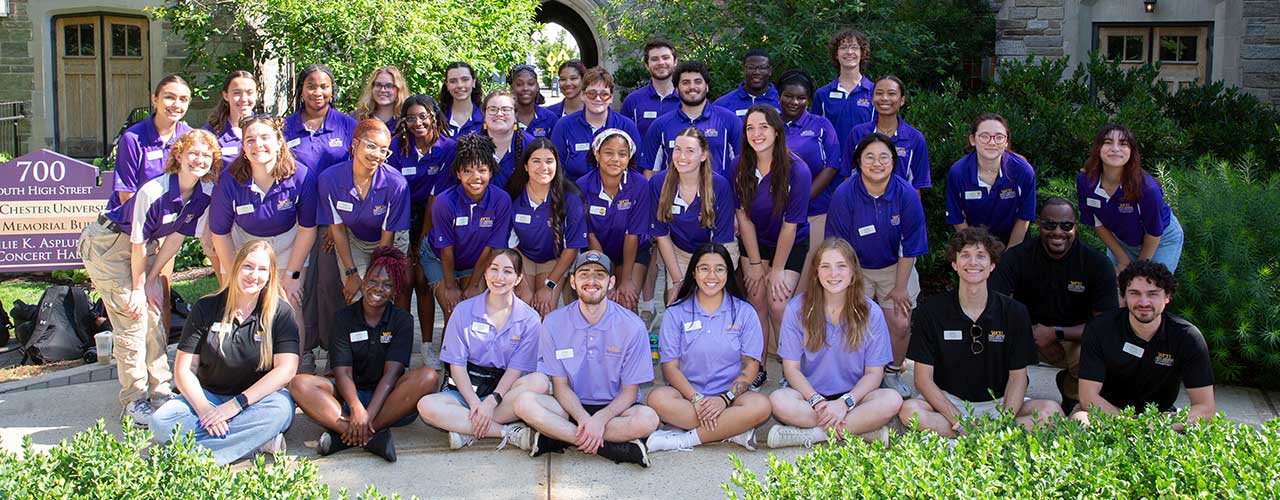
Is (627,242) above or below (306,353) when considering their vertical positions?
above

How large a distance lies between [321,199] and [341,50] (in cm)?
490

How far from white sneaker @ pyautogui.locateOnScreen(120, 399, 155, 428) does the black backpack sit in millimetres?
1412

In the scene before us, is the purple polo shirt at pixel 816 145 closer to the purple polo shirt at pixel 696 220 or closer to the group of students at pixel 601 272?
the group of students at pixel 601 272

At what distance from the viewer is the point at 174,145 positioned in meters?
5.71

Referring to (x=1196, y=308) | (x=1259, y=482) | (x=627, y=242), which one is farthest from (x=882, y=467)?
(x=1196, y=308)

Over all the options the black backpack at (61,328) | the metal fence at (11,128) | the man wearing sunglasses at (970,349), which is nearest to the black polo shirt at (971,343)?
the man wearing sunglasses at (970,349)

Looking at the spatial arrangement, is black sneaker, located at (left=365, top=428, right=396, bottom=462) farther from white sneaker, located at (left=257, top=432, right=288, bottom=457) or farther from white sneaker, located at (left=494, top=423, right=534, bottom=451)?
white sneaker, located at (left=494, top=423, right=534, bottom=451)

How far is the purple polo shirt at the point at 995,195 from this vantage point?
247 inches

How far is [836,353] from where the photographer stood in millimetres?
5480

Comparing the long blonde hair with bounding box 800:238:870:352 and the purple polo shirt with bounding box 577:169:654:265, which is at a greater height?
the purple polo shirt with bounding box 577:169:654:265

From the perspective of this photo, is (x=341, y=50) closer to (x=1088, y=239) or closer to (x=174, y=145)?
(x=174, y=145)

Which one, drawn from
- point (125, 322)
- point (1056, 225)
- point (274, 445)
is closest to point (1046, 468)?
point (1056, 225)

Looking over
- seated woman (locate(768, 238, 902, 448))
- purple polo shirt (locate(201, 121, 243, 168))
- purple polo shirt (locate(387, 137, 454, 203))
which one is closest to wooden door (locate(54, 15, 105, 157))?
purple polo shirt (locate(201, 121, 243, 168))

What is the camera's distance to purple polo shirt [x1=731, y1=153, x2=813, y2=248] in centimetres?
621
